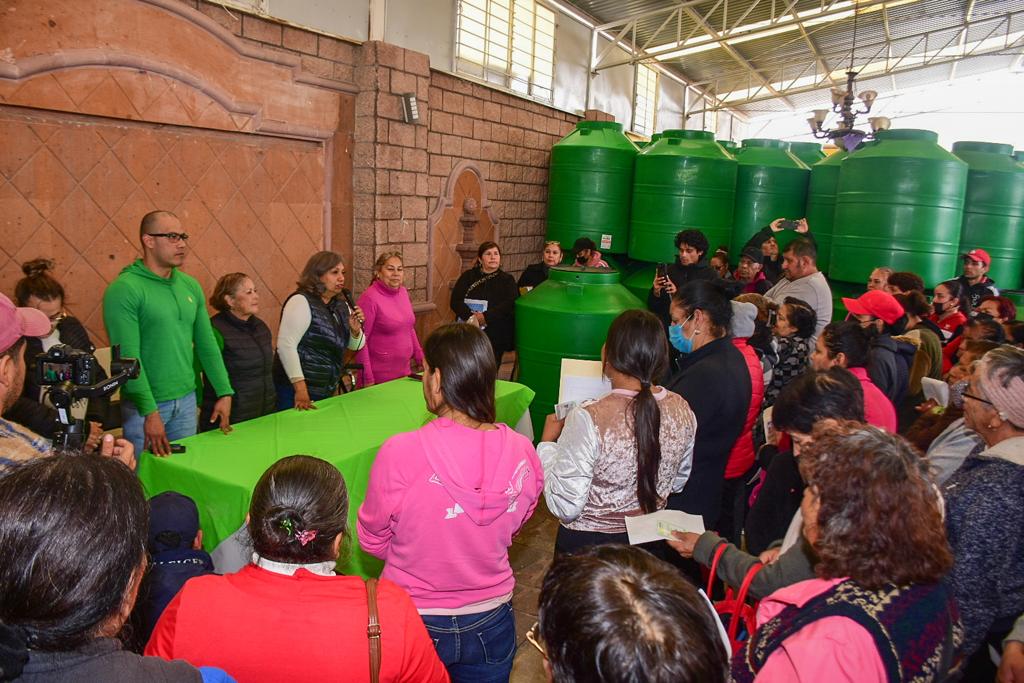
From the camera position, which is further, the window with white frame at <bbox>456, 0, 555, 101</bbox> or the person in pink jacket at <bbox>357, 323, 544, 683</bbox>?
the window with white frame at <bbox>456, 0, 555, 101</bbox>

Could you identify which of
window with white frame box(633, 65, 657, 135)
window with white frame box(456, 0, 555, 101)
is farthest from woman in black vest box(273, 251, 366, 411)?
window with white frame box(633, 65, 657, 135)

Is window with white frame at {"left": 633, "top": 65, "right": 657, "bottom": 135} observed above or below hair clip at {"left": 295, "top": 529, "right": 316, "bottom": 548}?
above

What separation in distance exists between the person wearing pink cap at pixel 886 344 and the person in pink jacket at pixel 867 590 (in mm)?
2129

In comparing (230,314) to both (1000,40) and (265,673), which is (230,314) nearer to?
(265,673)

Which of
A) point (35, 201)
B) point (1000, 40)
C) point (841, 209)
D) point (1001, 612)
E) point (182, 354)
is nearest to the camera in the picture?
point (1001, 612)

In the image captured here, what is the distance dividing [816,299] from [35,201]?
4910 mm

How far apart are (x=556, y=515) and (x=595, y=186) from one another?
6.27 m

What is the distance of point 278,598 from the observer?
131 cm

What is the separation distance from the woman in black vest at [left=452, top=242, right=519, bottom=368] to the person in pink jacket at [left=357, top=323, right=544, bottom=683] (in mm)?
3497

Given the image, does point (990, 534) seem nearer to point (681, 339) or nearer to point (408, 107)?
point (681, 339)

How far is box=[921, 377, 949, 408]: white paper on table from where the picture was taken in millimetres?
3573

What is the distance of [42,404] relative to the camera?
8.79 feet

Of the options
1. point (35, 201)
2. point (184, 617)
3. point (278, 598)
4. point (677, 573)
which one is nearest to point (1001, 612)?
point (677, 573)

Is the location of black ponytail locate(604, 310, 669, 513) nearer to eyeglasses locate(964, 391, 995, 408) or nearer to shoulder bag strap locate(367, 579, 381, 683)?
eyeglasses locate(964, 391, 995, 408)
